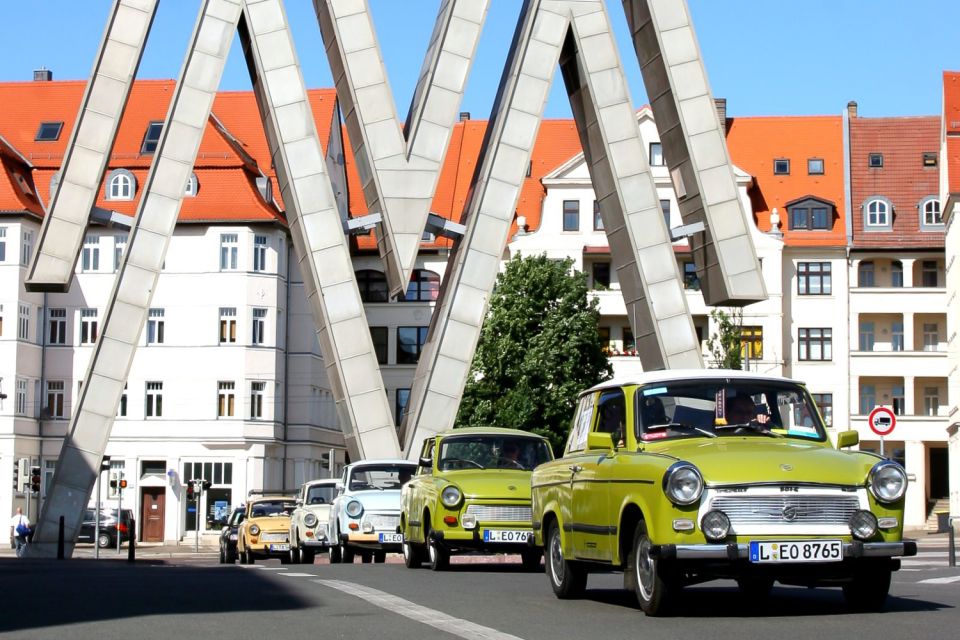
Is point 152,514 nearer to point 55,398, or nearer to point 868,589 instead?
point 55,398

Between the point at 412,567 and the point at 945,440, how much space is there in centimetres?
5455

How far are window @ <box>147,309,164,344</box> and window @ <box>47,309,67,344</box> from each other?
347 cm

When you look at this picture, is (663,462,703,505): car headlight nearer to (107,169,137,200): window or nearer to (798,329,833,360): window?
(107,169,137,200): window

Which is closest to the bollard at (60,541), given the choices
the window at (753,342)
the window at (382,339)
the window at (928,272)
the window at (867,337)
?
the window at (753,342)

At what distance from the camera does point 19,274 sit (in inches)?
2670

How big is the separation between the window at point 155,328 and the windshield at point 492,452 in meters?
49.4

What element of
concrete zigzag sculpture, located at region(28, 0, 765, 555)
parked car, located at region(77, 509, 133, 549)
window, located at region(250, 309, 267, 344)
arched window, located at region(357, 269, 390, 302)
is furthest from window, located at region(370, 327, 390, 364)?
concrete zigzag sculpture, located at region(28, 0, 765, 555)

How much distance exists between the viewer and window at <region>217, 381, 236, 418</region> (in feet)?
226

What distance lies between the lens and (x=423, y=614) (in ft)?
40.5

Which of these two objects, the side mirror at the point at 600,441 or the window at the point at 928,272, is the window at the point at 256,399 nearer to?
the window at the point at 928,272

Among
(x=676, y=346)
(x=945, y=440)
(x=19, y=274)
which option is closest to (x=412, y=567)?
(x=676, y=346)

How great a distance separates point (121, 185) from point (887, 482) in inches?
2442

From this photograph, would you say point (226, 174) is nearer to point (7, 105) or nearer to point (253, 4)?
point (7, 105)

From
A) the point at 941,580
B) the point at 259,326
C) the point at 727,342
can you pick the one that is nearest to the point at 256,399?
the point at 259,326
